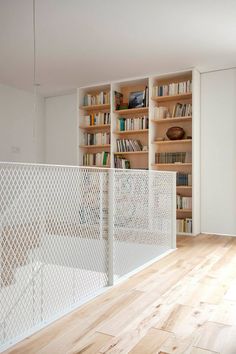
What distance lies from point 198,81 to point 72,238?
351 cm

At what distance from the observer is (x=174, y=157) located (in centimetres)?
487

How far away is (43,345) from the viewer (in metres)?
1.65

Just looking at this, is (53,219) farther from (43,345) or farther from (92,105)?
(92,105)

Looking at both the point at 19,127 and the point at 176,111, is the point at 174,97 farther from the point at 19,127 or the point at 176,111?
the point at 19,127

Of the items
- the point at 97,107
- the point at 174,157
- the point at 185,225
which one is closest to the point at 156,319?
the point at 185,225

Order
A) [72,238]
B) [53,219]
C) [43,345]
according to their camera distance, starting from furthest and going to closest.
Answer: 1. [72,238]
2. [53,219]
3. [43,345]

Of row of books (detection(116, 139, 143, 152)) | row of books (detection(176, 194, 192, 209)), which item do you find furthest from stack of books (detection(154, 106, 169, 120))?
row of books (detection(176, 194, 192, 209))

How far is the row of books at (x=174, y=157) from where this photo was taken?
4.82 metres

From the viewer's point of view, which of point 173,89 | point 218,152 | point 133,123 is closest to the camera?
point 218,152

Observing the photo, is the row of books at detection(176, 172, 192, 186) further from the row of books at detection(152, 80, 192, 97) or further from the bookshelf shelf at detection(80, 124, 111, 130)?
the bookshelf shelf at detection(80, 124, 111, 130)

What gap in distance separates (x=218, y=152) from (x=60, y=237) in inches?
131

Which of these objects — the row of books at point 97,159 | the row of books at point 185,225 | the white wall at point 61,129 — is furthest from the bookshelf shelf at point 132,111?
the row of books at point 185,225

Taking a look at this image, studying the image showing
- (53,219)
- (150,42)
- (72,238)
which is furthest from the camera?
(150,42)

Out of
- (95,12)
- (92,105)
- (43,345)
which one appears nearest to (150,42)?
(95,12)
